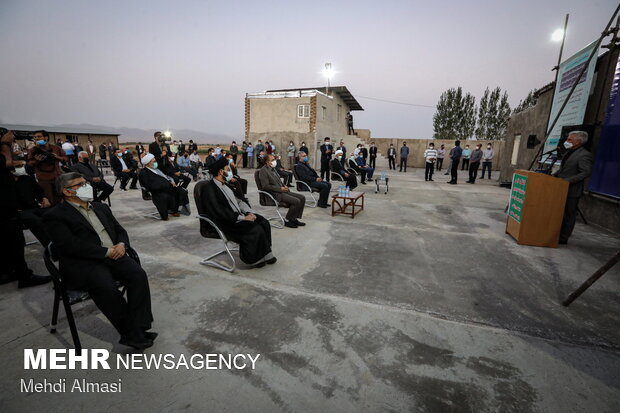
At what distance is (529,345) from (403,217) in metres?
4.37

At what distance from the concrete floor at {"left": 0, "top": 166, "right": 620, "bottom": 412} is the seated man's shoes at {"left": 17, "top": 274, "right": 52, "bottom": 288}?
0.34 ft

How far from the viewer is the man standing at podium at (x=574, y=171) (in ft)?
14.8

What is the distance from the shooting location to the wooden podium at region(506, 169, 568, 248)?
459 centimetres

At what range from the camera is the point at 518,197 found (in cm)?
506

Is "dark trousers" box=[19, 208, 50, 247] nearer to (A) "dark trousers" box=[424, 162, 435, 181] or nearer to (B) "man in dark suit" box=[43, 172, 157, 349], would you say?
(B) "man in dark suit" box=[43, 172, 157, 349]

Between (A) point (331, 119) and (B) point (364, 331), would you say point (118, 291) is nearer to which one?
(B) point (364, 331)

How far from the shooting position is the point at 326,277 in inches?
141

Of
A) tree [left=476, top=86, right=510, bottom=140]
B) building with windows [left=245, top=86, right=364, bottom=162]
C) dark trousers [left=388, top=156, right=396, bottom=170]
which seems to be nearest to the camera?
building with windows [left=245, top=86, right=364, bottom=162]

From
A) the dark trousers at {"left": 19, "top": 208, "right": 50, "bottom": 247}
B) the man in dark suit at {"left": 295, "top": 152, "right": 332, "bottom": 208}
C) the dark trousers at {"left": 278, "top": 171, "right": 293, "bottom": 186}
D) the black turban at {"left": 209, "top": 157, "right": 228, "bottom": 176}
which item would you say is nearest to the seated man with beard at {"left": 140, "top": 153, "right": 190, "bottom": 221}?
the dark trousers at {"left": 19, "top": 208, "right": 50, "bottom": 247}

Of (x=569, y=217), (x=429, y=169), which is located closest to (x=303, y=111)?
(x=429, y=169)

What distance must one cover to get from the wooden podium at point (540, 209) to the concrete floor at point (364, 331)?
28 cm

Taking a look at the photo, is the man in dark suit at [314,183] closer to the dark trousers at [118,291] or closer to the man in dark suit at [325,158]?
the man in dark suit at [325,158]
